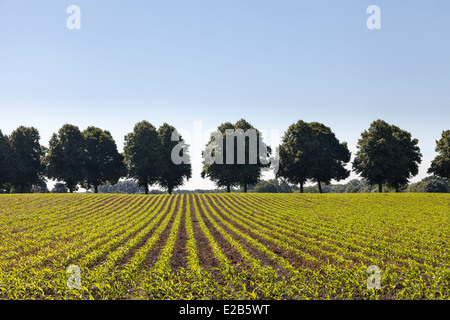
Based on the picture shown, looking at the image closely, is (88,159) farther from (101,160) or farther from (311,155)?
(311,155)

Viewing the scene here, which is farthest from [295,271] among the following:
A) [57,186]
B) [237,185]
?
[57,186]

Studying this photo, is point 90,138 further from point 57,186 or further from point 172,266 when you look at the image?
point 172,266

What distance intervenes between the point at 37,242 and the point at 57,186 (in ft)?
324

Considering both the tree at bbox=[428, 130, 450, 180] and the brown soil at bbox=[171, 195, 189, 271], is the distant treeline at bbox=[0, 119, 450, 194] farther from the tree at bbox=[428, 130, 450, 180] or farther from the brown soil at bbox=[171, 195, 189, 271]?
the brown soil at bbox=[171, 195, 189, 271]

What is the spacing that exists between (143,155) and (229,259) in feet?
178

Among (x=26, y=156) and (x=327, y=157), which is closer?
(x=327, y=157)

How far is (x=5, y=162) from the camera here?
199ft

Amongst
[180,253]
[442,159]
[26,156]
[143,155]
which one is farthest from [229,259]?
[26,156]

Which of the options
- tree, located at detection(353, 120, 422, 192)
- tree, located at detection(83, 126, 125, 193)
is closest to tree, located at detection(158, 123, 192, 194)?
tree, located at detection(83, 126, 125, 193)

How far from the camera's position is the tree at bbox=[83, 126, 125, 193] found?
65062 millimetres

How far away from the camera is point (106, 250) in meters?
15.3

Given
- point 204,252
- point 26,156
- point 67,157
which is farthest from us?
point 26,156

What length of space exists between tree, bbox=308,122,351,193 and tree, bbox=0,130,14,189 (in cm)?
6423

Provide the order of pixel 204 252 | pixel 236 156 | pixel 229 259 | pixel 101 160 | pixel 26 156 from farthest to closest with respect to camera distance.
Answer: pixel 101 160 < pixel 26 156 < pixel 236 156 < pixel 204 252 < pixel 229 259
